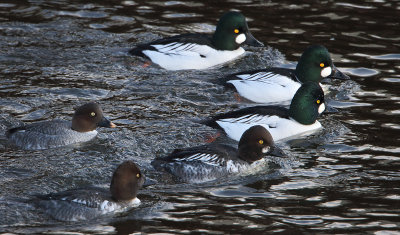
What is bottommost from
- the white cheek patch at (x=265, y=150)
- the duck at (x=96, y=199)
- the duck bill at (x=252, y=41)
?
the duck at (x=96, y=199)

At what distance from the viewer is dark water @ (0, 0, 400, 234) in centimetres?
935

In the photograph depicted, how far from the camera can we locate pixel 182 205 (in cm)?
960

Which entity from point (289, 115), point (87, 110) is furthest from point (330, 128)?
point (87, 110)

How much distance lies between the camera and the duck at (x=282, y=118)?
12.5m

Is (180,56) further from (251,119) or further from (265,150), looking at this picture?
(265,150)

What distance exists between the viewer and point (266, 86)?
47.2ft

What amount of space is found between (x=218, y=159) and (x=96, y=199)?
84.4 inches

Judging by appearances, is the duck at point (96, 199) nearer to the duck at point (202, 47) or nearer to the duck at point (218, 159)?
the duck at point (218, 159)

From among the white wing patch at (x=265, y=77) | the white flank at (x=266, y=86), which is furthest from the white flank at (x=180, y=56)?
the white wing patch at (x=265, y=77)

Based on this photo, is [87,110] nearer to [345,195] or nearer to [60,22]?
[345,195]

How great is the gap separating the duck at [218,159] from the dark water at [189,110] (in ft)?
0.75

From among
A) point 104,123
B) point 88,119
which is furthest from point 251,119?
point 88,119

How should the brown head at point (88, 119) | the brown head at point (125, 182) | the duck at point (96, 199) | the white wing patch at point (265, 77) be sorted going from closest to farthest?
the duck at point (96, 199)
the brown head at point (125, 182)
the brown head at point (88, 119)
the white wing patch at point (265, 77)

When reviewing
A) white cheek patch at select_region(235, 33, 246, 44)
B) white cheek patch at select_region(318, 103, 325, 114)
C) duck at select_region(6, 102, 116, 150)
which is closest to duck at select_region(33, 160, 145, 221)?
duck at select_region(6, 102, 116, 150)
